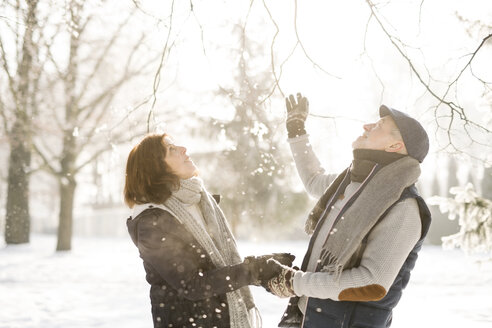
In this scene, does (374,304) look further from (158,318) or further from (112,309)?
(112,309)

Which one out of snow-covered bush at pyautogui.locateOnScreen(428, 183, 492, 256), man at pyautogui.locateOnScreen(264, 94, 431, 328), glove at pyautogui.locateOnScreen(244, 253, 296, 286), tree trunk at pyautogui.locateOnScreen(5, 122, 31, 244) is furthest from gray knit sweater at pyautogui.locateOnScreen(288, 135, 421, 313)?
tree trunk at pyautogui.locateOnScreen(5, 122, 31, 244)

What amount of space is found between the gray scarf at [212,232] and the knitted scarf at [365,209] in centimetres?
60

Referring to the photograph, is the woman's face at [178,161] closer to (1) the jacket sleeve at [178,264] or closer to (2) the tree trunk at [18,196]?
(1) the jacket sleeve at [178,264]

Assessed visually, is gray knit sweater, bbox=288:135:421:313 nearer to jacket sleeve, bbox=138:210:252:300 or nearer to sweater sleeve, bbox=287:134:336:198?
jacket sleeve, bbox=138:210:252:300

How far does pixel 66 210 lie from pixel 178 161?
13751 mm

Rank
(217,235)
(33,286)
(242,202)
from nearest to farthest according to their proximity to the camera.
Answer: (217,235) → (33,286) → (242,202)

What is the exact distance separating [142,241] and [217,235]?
487mm

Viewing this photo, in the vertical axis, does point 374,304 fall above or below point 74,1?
below

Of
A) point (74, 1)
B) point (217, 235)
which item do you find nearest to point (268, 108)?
point (217, 235)

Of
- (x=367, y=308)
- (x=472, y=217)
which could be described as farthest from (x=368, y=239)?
(x=472, y=217)

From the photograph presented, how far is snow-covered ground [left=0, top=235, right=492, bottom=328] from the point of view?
22.0ft

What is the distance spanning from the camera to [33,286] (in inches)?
381

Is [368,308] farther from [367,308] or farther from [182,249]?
[182,249]

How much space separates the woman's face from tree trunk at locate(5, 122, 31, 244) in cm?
1510
